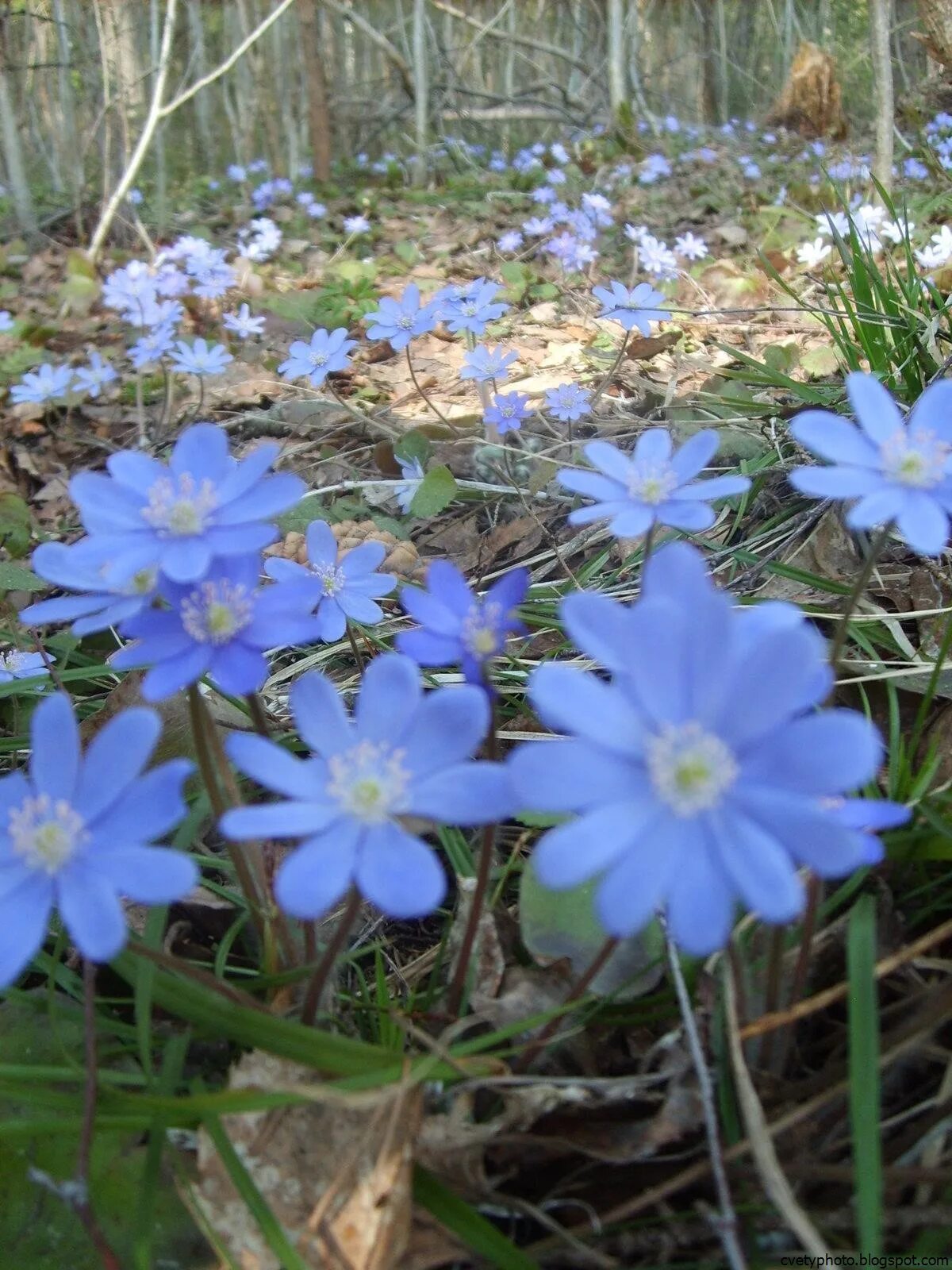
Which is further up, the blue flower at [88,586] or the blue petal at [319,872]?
the blue flower at [88,586]

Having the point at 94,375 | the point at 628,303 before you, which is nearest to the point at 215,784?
the point at 628,303

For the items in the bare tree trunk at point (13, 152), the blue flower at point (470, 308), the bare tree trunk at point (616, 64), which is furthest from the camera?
the bare tree trunk at point (616, 64)

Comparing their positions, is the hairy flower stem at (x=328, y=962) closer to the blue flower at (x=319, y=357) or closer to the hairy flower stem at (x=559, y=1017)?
the hairy flower stem at (x=559, y=1017)

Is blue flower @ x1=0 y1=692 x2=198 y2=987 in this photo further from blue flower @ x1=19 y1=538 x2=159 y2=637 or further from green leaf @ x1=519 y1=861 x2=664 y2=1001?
green leaf @ x1=519 y1=861 x2=664 y2=1001

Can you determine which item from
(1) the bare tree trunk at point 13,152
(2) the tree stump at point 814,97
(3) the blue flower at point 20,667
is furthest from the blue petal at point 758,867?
(2) the tree stump at point 814,97

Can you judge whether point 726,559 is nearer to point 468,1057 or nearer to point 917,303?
point 917,303

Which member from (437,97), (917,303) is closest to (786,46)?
(437,97)

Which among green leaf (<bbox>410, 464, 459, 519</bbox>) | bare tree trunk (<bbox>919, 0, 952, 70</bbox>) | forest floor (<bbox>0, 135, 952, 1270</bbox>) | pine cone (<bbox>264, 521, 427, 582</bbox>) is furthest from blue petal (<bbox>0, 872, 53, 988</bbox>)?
bare tree trunk (<bbox>919, 0, 952, 70</bbox>)
